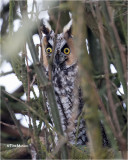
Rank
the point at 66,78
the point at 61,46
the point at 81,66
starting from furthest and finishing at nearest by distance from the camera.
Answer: the point at 66,78, the point at 61,46, the point at 81,66

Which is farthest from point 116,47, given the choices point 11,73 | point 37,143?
point 11,73

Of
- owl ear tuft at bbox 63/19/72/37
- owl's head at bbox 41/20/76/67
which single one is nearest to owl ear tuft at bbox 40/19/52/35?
owl's head at bbox 41/20/76/67

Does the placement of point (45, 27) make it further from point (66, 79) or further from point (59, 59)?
point (66, 79)

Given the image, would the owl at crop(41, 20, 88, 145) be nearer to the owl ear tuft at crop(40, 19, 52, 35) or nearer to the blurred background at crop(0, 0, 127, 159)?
the owl ear tuft at crop(40, 19, 52, 35)

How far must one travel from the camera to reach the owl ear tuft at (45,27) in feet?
7.11

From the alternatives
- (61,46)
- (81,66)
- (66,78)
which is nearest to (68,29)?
(61,46)

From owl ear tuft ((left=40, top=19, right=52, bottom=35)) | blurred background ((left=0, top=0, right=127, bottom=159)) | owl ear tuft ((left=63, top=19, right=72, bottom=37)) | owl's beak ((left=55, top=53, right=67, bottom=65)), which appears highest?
owl ear tuft ((left=40, top=19, right=52, bottom=35))

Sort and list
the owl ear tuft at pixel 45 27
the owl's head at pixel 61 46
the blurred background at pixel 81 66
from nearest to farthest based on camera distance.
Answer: the blurred background at pixel 81 66
the owl's head at pixel 61 46
the owl ear tuft at pixel 45 27

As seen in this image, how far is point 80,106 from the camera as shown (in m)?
2.10

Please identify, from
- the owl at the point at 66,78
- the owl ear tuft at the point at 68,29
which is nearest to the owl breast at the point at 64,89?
the owl at the point at 66,78

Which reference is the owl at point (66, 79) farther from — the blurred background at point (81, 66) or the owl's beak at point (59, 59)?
the blurred background at point (81, 66)

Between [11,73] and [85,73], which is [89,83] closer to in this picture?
[85,73]

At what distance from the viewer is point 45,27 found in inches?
85.7

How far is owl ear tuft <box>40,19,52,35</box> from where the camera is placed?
217 cm
